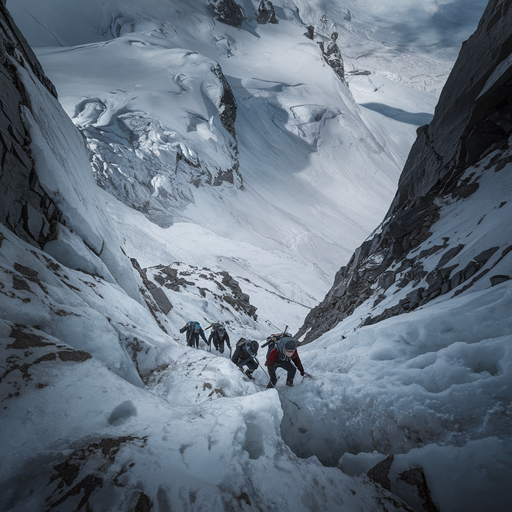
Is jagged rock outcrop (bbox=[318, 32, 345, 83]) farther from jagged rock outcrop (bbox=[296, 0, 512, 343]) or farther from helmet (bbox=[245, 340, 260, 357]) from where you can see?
helmet (bbox=[245, 340, 260, 357])

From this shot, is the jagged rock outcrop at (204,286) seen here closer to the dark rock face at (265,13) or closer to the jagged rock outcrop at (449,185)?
the jagged rock outcrop at (449,185)

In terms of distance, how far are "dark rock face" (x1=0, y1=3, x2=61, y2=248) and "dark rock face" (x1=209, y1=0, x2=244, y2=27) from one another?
111668mm

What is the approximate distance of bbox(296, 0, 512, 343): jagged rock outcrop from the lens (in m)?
7.96

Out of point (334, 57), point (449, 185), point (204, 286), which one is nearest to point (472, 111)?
point (449, 185)

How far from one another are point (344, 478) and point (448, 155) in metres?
14.0

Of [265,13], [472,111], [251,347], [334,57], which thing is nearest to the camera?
[251,347]

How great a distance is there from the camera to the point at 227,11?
299 ft

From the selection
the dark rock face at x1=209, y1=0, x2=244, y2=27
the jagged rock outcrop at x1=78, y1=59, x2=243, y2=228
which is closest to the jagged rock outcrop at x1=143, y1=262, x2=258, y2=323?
the jagged rock outcrop at x1=78, y1=59, x2=243, y2=228

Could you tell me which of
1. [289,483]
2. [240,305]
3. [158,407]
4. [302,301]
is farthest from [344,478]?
[302,301]

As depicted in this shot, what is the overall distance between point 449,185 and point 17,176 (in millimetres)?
14829

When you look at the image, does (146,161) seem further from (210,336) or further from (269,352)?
(269,352)

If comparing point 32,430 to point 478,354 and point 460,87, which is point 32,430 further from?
point 460,87

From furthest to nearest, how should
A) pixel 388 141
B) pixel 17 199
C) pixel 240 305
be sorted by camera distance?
pixel 388 141, pixel 240 305, pixel 17 199

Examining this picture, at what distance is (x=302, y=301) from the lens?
31.3 meters
